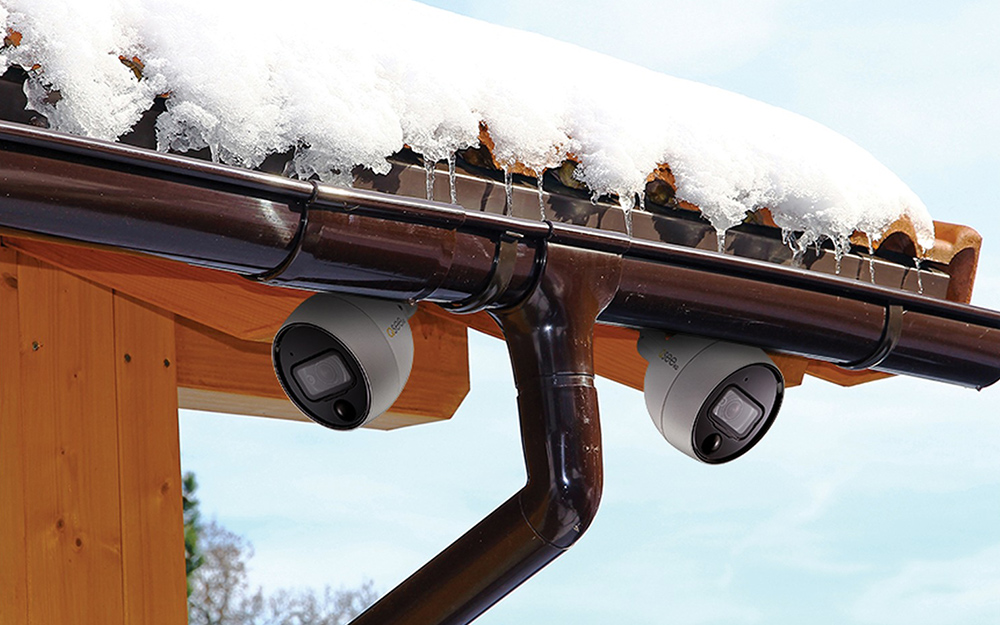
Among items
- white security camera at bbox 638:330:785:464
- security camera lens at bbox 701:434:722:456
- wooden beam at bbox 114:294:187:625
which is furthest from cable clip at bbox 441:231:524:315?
wooden beam at bbox 114:294:187:625

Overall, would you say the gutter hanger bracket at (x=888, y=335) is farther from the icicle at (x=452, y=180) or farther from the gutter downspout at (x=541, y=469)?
the icicle at (x=452, y=180)

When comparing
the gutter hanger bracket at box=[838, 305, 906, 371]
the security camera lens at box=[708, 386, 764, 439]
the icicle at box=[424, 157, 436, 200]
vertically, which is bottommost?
the security camera lens at box=[708, 386, 764, 439]

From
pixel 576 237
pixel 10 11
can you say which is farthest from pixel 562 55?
pixel 10 11

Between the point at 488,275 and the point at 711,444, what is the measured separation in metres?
0.68

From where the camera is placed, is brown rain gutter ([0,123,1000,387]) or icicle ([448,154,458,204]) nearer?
brown rain gutter ([0,123,1000,387])

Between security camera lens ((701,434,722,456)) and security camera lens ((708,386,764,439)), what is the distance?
2cm

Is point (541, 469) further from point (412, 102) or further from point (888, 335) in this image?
point (888, 335)

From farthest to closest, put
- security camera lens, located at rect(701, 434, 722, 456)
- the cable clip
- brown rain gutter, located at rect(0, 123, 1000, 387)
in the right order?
security camera lens, located at rect(701, 434, 722, 456) → the cable clip → brown rain gutter, located at rect(0, 123, 1000, 387)

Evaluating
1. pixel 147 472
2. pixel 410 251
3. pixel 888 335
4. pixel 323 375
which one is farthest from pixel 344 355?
pixel 888 335

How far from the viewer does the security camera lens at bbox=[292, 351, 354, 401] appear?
6.04 ft

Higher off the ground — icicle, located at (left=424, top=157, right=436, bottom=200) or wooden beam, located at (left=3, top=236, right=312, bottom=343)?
wooden beam, located at (left=3, top=236, right=312, bottom=343)

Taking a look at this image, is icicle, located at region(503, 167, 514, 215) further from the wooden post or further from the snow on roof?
the wooden post

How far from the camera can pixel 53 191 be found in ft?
4.33

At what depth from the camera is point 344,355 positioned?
182 centimetres
